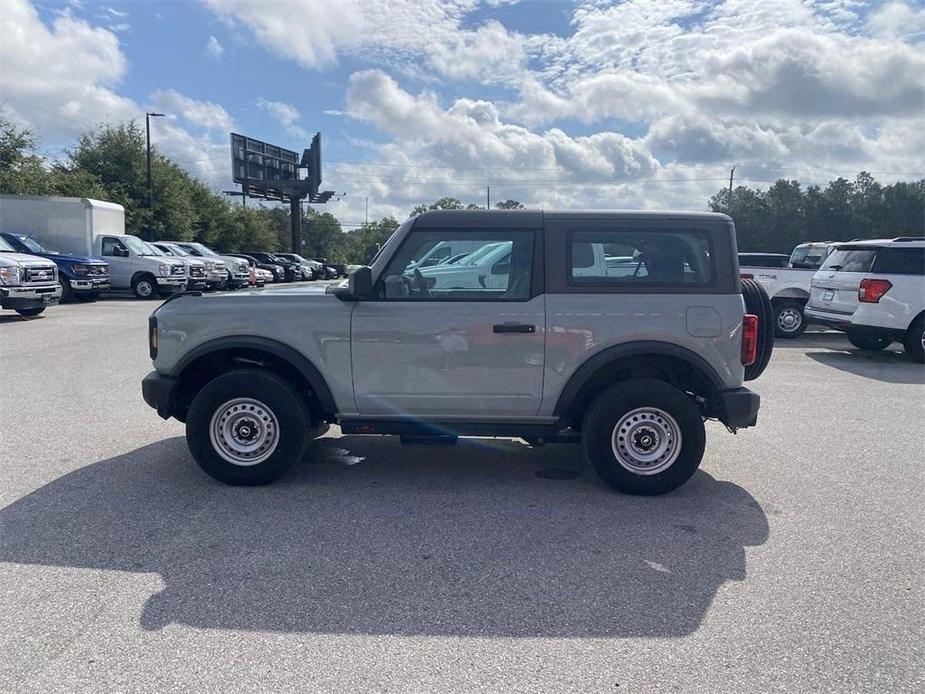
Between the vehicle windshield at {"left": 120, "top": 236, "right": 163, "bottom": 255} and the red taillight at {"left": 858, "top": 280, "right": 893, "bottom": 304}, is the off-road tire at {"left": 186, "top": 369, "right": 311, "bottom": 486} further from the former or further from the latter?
the vehicle windshield at {"left": 120, "top": 236, "right": 163, "bottom": 255}

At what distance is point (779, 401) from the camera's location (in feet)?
27.2

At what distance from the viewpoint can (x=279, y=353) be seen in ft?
16.2

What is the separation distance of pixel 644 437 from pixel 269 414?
8.66ft

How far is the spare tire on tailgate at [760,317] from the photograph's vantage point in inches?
205

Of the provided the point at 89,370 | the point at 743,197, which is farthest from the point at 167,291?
the point at 743,197

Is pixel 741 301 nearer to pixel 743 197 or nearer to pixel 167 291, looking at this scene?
pixel 167 291

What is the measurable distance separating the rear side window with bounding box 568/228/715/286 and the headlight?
45.0 ft

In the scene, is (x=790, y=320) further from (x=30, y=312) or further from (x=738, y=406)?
(x=30, y=312)

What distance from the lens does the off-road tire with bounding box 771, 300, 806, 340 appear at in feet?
46.4

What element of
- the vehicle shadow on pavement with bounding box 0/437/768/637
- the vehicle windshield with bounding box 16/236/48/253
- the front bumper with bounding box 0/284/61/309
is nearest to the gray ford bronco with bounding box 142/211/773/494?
the vehicle shadow on pavement with bounding box 0/437/768/637

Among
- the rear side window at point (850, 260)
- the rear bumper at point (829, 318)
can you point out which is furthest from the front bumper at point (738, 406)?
the rear side window at point (850, 260)

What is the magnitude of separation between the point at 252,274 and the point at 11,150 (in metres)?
11.7

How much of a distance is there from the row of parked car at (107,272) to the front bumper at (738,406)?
1455 cm

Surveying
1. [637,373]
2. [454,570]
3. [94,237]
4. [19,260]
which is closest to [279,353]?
[454,570]
